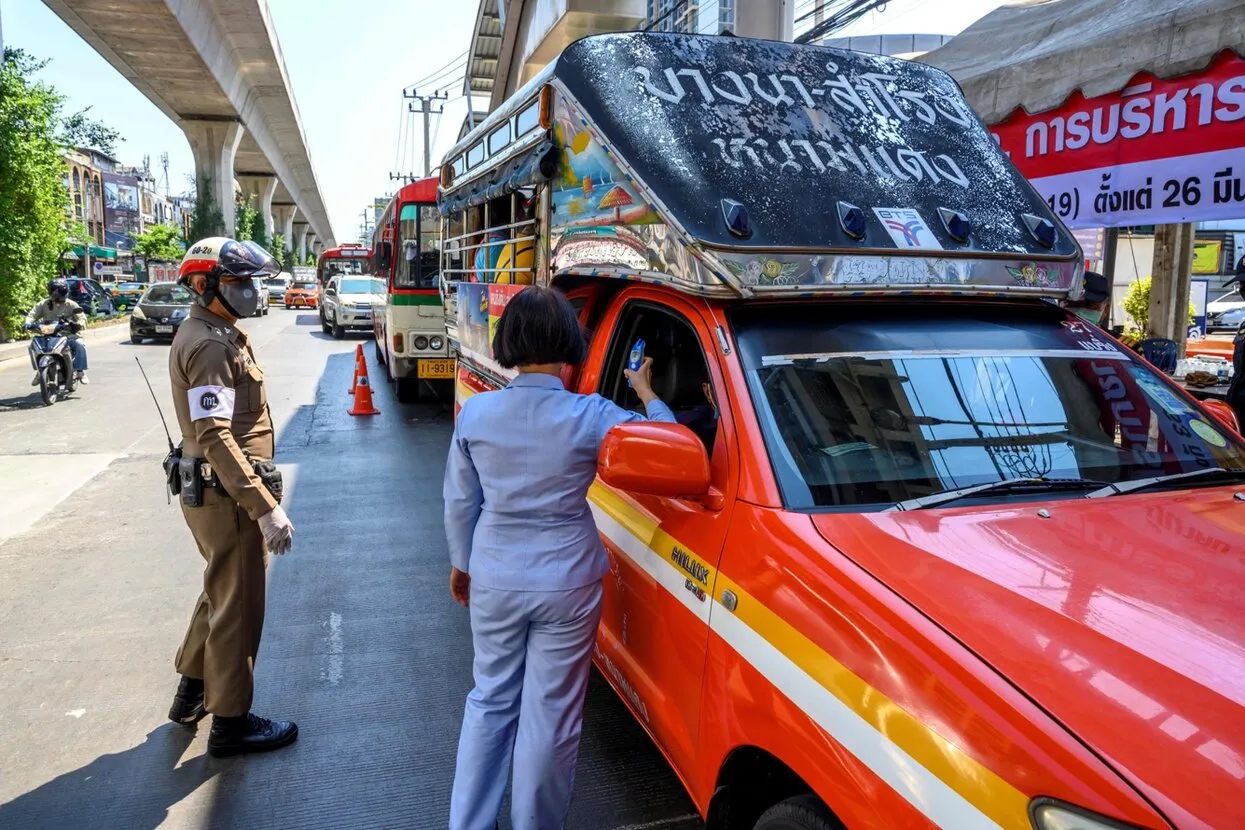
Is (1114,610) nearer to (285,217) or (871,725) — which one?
(871,725)

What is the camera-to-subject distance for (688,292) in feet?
9.57

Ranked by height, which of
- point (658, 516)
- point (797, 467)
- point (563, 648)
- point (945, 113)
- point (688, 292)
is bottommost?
point (563, 648)

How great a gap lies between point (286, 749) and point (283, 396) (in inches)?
424

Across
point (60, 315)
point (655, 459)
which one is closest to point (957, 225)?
point (655, 459)

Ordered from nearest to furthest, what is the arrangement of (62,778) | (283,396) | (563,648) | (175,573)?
(563,648) < (62,778) < (175,573) < (283,396)

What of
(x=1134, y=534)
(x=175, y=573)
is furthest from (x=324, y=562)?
(x=1134, y=534)

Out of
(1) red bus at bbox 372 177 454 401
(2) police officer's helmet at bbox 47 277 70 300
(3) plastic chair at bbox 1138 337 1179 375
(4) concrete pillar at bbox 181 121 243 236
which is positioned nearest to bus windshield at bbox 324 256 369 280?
(4) concrete pillar at bbox 181 121 243 236

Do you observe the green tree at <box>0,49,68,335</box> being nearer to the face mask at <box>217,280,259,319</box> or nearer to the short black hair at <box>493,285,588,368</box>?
the face mask at <box>217,280,259,319</box>

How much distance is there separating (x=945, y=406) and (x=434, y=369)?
1058 cm

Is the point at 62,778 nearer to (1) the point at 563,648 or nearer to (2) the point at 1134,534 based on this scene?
(1) the point at 563,648

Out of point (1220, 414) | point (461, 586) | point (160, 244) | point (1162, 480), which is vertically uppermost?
point (160, 244)

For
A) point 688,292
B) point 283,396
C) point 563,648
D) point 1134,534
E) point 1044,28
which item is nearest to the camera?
point 1134,534

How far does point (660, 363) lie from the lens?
140 inches

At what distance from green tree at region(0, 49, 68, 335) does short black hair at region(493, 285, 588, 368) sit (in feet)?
64.0
